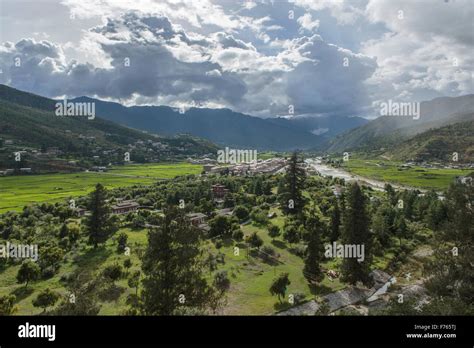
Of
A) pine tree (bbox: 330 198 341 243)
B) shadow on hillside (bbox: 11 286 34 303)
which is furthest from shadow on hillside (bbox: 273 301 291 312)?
shadow on hillside (bbox: 11 286 34 303)

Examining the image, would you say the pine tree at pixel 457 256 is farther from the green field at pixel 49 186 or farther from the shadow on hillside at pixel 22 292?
the green field at pixel 49 186

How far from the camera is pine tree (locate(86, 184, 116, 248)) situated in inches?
1809

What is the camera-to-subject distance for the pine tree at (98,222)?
45.9 meters

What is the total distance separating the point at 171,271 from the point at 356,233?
74.9ft

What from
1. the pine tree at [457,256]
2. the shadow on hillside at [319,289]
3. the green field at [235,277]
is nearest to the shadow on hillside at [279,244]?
the green field at [235,277]

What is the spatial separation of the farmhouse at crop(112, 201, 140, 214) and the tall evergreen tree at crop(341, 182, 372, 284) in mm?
45184

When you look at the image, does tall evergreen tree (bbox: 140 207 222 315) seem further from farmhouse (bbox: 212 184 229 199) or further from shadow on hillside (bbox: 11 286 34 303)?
farmhouse (bbox: 212 184 229 199)

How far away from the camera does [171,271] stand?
67.8 ft

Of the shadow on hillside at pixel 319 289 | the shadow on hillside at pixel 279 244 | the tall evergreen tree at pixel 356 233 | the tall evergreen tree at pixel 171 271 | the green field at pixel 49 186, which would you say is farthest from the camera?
the green field at pixel 49 186

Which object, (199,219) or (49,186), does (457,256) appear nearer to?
(199,219)

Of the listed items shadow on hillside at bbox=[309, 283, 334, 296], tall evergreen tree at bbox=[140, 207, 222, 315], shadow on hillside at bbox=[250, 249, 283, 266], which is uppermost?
tall evergreen tree at bbox=[140, 207, 222, 315]

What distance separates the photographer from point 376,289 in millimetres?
37906

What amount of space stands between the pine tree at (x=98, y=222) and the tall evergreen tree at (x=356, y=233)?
32.4m

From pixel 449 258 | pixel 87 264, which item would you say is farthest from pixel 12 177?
pixel 449 258
